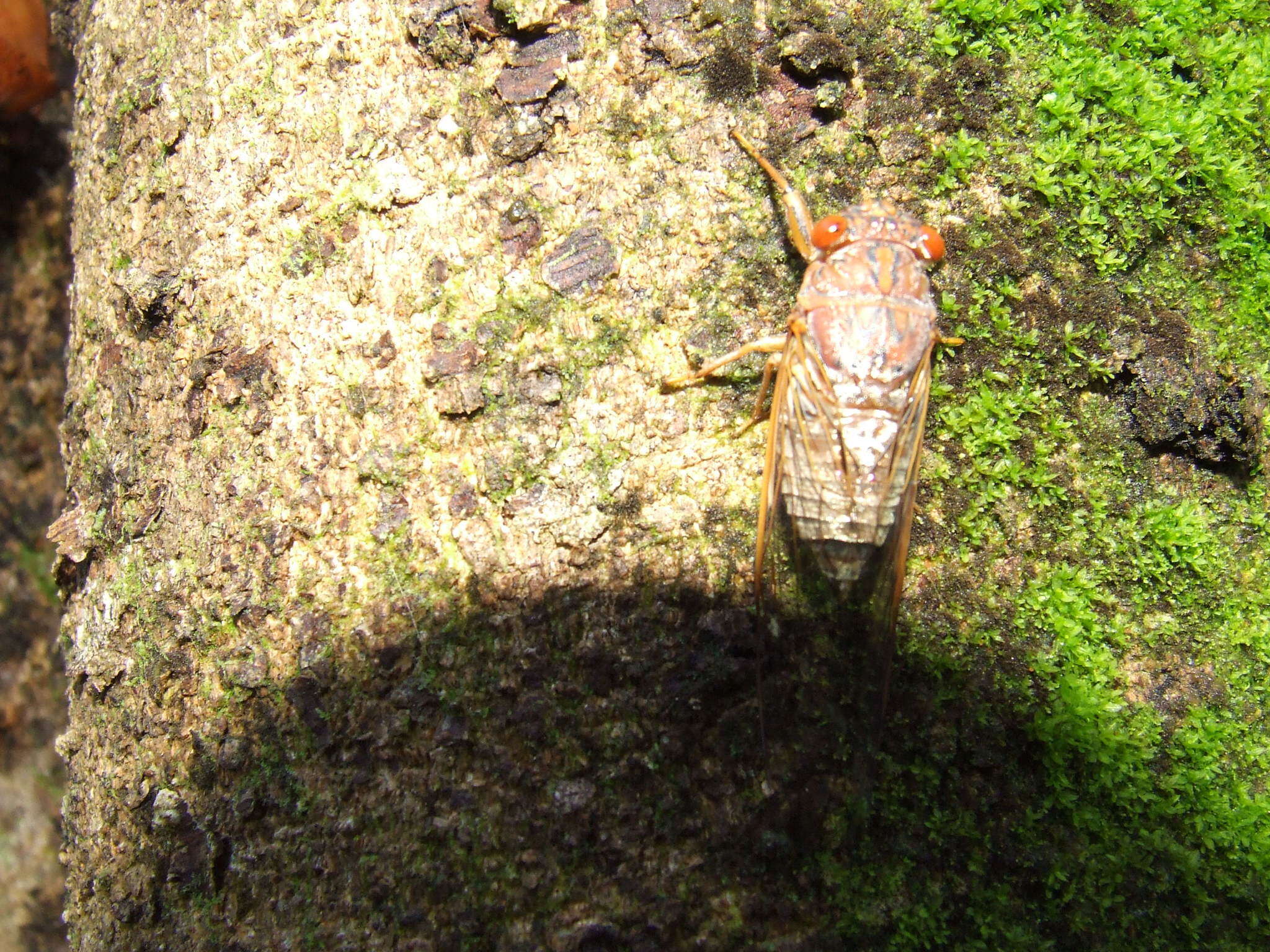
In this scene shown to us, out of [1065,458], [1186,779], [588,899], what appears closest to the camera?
[588,899]

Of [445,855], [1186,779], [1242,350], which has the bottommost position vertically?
[1186,779]

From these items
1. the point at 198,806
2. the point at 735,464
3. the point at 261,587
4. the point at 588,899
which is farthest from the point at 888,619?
the point at 198,806

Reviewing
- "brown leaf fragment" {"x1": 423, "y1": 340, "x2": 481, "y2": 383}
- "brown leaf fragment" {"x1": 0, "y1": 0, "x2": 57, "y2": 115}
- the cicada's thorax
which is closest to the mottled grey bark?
"brown leaf fragment" {"x1": 423, "y1": 340, "x2": 481, "y2": 383}

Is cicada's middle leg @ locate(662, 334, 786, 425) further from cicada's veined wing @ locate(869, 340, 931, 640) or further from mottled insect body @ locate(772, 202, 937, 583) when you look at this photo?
cicada's veined wing @ locate(869, 340, 931, 640)

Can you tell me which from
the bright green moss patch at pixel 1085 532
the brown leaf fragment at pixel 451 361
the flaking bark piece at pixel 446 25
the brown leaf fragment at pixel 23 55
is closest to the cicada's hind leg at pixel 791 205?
the bright green moss patch at pixel 1085 532

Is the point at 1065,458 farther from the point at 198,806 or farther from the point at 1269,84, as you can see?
the point at 198,806

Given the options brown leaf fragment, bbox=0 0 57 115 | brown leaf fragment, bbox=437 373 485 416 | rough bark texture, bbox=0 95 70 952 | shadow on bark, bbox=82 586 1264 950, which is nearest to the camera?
shadow on bark, bbox=82 586 1264 950

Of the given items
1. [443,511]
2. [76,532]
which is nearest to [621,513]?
[443,511]
